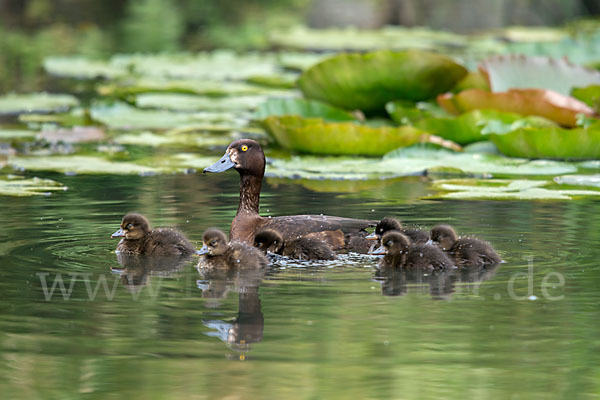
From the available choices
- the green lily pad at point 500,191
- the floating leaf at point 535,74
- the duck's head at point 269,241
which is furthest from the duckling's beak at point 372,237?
the floating leaf at point 535,74

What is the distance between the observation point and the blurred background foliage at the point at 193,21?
19266mm

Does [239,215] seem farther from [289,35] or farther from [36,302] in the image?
[289,35]

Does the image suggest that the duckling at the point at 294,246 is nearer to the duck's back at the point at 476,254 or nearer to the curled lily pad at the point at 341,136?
the duck's back at the point at 476,254

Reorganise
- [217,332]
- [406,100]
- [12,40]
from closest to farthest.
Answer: [217,332] < [406,100] < [12,40]

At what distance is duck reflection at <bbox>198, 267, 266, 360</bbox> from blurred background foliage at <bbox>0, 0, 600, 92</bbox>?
1192cm

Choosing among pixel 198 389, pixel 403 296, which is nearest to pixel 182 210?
pixel 403 296

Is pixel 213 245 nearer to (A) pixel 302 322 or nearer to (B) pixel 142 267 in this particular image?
(B) pixel 142 267

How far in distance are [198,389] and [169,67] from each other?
1183 cm

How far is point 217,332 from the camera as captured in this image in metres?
3.81

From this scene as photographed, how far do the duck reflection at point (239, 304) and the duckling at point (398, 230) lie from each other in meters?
0.79

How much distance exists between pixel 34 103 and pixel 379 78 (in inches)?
170

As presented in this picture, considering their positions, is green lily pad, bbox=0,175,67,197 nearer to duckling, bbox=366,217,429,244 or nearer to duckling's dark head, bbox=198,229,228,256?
duckling's dark head, bbox=198,229,228,256

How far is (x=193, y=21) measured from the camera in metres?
25.8

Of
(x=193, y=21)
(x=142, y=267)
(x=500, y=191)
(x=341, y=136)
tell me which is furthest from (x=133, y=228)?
(x=193, y=21)
